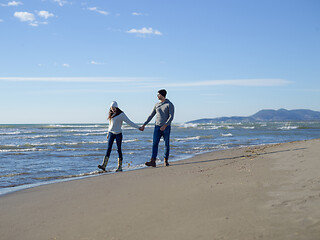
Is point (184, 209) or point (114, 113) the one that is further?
point (114, 113)

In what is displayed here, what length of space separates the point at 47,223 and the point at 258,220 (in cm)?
225

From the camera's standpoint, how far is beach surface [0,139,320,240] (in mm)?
2703

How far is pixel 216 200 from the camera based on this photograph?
3.59 meters

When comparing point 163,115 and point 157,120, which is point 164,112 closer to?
point 163,115

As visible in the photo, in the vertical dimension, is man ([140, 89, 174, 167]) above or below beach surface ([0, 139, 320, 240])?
above

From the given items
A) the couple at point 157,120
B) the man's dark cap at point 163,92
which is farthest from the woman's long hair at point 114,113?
the man's dark cap at point 163,92

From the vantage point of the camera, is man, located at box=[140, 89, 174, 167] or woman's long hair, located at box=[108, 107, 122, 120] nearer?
man, located at box=[140, 89, 174, 167]

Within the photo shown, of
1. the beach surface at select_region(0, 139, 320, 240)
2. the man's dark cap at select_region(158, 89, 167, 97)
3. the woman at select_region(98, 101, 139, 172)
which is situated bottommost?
the beach surface at select_region(0, 139, 320, 240)

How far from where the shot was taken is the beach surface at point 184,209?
2703 mm

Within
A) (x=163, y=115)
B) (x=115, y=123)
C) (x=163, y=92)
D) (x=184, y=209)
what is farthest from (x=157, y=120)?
(x=184, y=209)

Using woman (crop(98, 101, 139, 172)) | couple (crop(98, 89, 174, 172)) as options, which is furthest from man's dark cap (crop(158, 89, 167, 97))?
woman (crop(98, 101, 139, 172))

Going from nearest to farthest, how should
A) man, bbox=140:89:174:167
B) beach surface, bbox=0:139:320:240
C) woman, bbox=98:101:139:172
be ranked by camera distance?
beach surface, bbox=0:139:320:240 → man, bbox=140:89:174:167 → woman, bbox=98:101:139:172

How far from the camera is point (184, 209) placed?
134 inches

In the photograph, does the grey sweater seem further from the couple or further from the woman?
the woman
